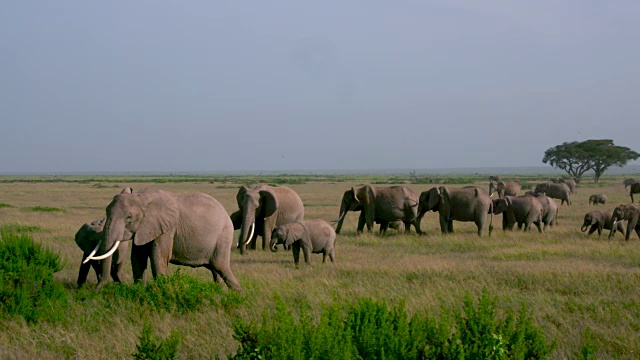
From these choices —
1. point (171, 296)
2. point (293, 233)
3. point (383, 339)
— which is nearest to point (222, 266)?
point (171, 296)

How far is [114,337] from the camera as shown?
6.89 m

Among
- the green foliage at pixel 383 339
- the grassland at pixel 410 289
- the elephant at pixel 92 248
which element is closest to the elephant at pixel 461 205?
the grassland at pixel 410 289

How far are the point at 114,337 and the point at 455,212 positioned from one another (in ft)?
46.3

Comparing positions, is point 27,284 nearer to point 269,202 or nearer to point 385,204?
point 269,202

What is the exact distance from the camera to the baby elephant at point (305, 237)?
13031 mm

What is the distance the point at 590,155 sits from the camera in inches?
3004

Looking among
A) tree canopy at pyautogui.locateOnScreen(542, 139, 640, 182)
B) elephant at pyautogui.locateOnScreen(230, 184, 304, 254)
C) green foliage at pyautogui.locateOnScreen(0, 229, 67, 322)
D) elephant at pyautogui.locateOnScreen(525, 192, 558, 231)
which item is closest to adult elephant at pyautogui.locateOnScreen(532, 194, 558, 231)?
elephant at pyautogui.locateOnScreen(525, 192, 558, 231)

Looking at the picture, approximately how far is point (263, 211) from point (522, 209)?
361 inches

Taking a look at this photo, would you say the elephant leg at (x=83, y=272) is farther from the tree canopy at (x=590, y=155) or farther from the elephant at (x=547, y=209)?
the tree canopy at (x=590, y=155)

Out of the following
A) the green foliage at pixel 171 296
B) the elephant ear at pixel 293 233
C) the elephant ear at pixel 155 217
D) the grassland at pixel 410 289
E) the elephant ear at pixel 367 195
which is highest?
the elephant ear at pixel 155 217

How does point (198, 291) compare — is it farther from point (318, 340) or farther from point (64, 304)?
point (318, 340)

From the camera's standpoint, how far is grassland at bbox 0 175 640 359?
6.82m

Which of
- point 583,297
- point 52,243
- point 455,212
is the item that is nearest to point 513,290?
point 583,297

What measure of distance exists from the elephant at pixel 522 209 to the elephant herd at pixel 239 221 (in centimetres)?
3
